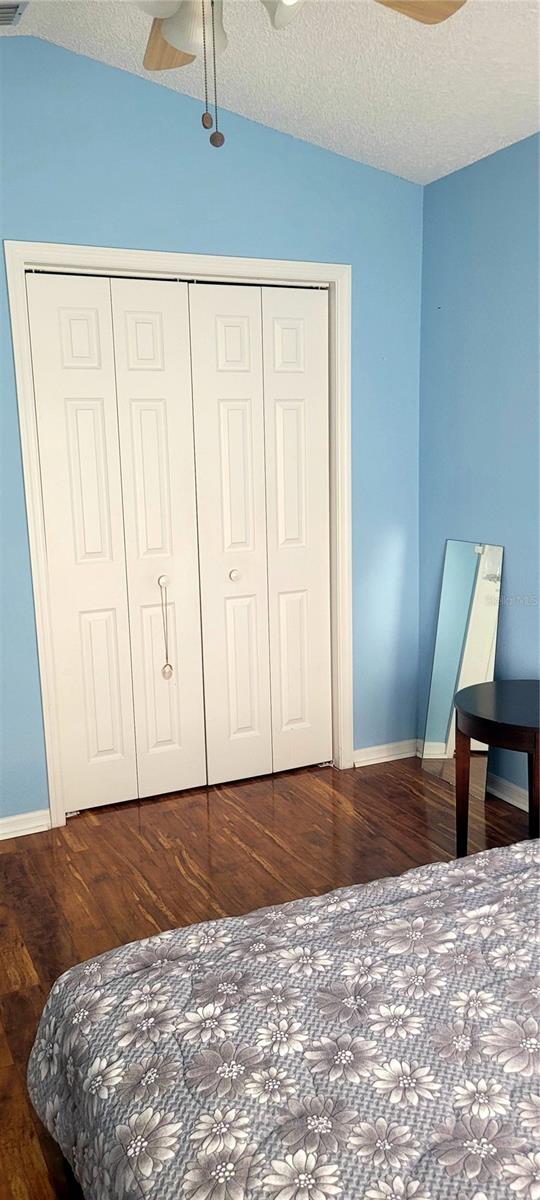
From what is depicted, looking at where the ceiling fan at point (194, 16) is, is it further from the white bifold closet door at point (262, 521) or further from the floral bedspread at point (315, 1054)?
the floral bedspread at point (315, 1054)

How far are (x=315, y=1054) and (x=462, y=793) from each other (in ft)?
5.60

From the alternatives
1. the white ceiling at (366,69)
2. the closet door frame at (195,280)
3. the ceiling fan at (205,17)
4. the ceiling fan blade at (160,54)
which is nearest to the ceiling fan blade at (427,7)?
the ceiling fan at (205,17)

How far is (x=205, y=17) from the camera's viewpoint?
6.13ft

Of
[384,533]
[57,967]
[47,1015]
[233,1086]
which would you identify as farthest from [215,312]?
[233,1086]

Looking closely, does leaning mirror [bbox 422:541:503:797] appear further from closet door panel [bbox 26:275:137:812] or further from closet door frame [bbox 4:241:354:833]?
closet door panel [bbox 26:275:137:812]

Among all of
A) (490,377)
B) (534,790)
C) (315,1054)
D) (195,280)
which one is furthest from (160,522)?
(315,1054)

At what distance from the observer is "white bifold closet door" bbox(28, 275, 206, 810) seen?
334 cm

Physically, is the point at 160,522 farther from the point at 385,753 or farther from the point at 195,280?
the point at 385,753

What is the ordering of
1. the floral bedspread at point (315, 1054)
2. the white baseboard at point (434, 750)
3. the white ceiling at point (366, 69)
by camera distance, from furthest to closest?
the white baseboard at point (434, 750), the white ceiling at point (366, 69), the floral bedspread at point (315, 1054)

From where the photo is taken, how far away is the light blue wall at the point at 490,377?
130 inches

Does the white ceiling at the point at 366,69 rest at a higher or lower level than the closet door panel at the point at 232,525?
higher

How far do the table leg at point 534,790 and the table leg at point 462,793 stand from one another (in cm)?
21

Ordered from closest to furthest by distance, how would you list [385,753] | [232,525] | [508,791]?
[508,791]
[232,525]
[385,753]

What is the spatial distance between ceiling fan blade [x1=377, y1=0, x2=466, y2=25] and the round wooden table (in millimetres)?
1931
